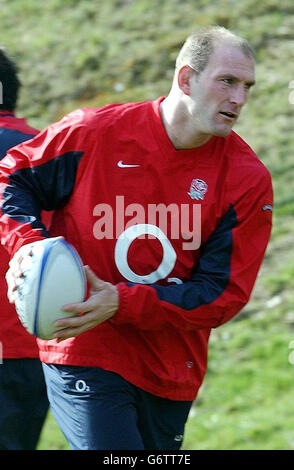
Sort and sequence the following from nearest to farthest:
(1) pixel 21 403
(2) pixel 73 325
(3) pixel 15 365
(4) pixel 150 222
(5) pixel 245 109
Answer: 1. (2) pixel 73 325
2. (4) pixel 150 222
3. (3) pixel 15 365
4. (1) pixel 21 403
5. (5) pixel 245 109

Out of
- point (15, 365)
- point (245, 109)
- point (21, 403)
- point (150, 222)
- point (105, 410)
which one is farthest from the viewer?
point (245, 109)

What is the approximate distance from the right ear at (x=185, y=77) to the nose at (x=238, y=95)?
Result: 8.7 inches

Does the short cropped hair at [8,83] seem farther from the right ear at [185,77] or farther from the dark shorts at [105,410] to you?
the dark shorts at [105,410]

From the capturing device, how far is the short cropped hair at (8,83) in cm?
521

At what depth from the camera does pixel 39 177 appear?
415cm

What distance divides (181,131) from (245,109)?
4.92 m

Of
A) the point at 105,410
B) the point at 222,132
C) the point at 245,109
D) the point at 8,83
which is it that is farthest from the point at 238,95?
the point at 245,109

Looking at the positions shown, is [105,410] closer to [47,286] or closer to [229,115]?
[47,286]

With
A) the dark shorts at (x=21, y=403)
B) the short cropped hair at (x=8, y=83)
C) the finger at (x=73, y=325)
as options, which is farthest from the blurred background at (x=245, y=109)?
the finger at (x=73, y=325)

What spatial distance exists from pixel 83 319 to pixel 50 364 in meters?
0.48

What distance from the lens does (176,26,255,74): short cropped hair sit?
4121 mm

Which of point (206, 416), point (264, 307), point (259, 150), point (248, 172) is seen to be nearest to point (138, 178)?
point (248, 172)

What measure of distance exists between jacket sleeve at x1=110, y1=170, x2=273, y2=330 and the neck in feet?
1.00

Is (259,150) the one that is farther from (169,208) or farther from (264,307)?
(169,208)
